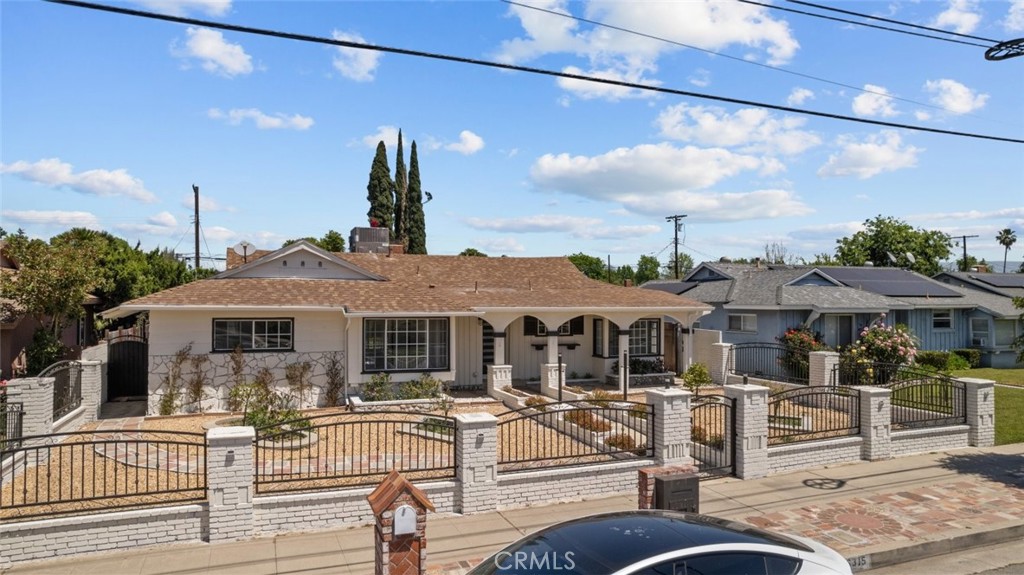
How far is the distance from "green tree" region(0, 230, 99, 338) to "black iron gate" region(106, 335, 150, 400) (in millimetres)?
1680

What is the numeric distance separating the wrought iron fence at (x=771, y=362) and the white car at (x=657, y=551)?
16390 mm

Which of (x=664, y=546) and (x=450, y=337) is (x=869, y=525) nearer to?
(x=664, y=546)

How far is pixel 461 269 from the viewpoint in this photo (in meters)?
24.9

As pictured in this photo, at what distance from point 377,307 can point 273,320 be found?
2.78 metres

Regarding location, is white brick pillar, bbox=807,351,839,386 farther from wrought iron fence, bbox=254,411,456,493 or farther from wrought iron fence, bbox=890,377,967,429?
wrought iron fence, bbox=254,411,456,493

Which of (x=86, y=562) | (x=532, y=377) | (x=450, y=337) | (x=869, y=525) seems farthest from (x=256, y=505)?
(x=532, y=377)

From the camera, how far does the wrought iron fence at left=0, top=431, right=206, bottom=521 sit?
25.6 feet

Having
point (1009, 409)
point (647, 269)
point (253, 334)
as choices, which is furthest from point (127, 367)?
point (647, 269)

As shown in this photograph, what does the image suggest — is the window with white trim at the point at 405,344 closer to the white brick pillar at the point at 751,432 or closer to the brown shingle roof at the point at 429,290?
the brown shingle roof at the point at 429,290

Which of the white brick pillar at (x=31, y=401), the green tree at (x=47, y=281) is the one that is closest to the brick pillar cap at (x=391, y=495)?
the white brick pillar at (x=31, y=401)

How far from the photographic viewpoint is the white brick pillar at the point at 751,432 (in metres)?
11.2

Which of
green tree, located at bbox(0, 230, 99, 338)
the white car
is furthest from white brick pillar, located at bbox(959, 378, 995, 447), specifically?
green tree, located at bbox(0, 230, 99, 338)

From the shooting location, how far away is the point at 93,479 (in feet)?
25.2

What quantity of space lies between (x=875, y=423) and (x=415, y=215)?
Result: 44.4 m
